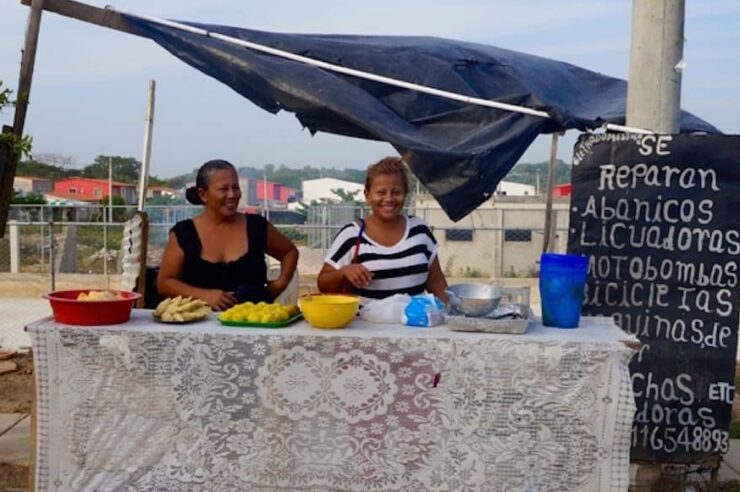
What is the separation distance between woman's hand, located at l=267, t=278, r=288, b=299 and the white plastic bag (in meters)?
0.83

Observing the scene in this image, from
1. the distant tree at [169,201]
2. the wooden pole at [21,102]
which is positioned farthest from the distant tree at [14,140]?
the distant tree at [169,201]

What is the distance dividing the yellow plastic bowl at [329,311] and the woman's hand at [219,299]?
0.60m

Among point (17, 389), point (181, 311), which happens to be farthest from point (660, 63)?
point (17, 389)

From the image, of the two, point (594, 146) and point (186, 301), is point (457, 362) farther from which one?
point (594, 146)

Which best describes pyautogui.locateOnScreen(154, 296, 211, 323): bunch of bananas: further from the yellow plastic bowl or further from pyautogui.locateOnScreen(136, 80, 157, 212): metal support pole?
pyautogui.locateOnScreen(136, 80, 157, 212): metal support pole

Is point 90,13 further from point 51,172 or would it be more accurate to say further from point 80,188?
point 80,188

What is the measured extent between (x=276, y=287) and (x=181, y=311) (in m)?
0.91

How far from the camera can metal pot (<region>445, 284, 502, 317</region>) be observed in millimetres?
2986

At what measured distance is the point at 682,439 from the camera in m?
3.95

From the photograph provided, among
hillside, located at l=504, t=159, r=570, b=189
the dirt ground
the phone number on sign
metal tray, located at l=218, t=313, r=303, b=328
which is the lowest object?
the dirt ground

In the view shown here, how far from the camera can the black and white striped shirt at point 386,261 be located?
11.6 feet

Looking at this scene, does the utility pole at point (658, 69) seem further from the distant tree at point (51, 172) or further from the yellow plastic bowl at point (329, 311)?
the distant tree at point (51, 172)

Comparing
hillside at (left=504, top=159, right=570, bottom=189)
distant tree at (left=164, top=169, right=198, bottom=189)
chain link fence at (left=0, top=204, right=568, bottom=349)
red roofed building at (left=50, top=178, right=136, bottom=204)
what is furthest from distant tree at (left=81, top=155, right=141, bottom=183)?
hillside at (left=504, top=159, right=570, bottom=189)

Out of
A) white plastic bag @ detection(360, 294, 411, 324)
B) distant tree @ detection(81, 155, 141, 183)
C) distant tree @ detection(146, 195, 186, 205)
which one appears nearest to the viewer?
white plastic bag @ detection(360, 294, 411, 324)
